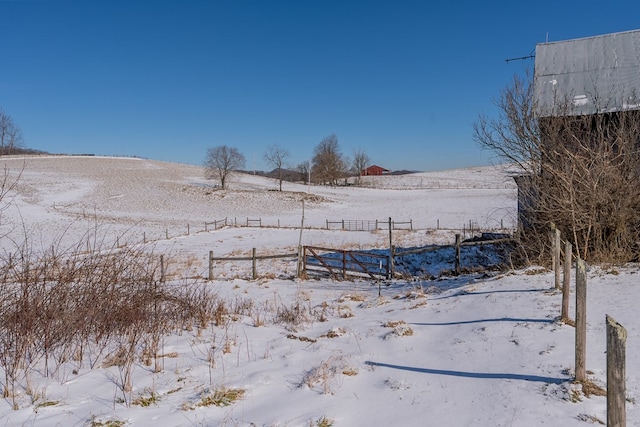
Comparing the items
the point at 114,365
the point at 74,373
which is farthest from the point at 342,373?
the point at 74,373

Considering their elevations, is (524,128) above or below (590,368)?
above

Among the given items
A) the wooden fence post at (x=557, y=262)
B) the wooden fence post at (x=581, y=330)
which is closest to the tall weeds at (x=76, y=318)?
the wooden fence post at (x=581, y=330)

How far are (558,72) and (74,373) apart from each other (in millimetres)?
17399

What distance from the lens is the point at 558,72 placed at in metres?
14.6

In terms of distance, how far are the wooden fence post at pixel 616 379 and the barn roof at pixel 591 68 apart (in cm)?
1118

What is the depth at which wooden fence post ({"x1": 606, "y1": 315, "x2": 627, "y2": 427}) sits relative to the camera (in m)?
2.49

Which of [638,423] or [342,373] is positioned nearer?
[638,423]

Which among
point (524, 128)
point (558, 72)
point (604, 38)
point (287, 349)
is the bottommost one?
point (287, 349)

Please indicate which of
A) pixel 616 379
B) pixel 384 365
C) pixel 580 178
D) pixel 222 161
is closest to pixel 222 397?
pixel 384 365

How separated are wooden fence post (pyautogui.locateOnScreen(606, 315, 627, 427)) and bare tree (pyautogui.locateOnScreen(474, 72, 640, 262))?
25.4 ft

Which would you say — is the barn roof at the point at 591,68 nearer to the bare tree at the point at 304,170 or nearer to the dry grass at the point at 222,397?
the dry grass at the point at 222,397

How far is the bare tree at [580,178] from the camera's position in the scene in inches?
359

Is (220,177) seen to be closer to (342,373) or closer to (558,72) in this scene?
(558,72)

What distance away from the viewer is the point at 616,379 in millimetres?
2520
